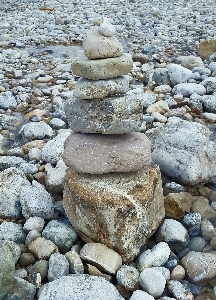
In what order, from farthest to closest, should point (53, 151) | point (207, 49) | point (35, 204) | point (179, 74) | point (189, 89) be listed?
point (207, 49)
point (179, 74)
point (189, 89)
point (53, 151)
point (35, 204)

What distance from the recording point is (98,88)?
12.7 feet

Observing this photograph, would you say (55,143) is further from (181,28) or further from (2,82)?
(181,28)

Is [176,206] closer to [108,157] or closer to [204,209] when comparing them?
[204,209]

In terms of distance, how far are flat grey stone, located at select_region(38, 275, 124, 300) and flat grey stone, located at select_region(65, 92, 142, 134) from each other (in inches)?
57.3

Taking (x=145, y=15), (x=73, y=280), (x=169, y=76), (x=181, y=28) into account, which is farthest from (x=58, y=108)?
(x=145, y=15)

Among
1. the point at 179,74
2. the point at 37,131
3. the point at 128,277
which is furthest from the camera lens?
the point at 179,74

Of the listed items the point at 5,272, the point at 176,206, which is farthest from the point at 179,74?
the point at 5,272

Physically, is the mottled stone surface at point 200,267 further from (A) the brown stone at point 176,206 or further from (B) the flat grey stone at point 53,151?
(B) the flat grey stone at point 53,151

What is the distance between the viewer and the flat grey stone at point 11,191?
4609mm

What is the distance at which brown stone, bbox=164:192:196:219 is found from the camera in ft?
15.0

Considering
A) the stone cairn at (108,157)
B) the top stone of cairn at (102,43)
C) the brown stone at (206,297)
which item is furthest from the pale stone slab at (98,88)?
the brown stone at (206,297)

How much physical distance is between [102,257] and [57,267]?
17.7 inches

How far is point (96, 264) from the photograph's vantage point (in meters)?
3.82

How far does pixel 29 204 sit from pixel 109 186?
1.10 m
